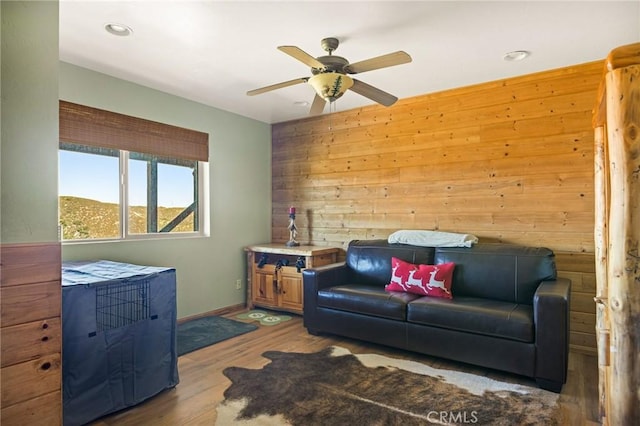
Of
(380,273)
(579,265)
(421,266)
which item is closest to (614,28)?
(579,265)

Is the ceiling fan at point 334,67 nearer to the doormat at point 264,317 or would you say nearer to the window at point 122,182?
the window at point 122,182

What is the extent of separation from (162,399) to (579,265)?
11.1 feet

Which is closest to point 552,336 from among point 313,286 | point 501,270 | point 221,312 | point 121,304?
point 501,270

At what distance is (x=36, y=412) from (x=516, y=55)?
12.3 ft

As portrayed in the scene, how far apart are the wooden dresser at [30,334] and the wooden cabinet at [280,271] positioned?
2.73 m

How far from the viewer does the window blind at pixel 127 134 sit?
315 cm

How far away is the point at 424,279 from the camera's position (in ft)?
10.9

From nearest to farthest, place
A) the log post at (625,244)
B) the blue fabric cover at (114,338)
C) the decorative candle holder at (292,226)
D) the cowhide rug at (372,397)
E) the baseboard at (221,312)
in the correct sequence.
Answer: the log post at (625,244) < the blue fabric cover at (114,338) < the cowhide rug at (372,397) < the baseboard at (221,312) < the decorative candle holder at (292,226)

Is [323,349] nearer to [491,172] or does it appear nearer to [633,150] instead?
[491,172]

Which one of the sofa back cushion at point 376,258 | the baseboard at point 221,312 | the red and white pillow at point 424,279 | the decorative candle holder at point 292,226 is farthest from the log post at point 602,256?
the baseboard at point 221,312

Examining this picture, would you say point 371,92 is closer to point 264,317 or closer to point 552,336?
point 552,336

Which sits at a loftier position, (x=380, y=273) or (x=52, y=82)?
(x=52, y=82)

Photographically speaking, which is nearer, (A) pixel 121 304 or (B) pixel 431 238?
(A) pixel 121 304

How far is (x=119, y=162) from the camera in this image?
3627 millimetres
